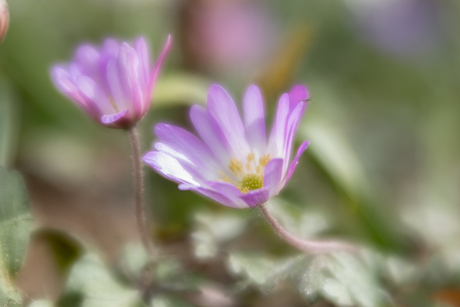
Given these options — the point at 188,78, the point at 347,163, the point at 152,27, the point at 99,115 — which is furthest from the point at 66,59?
the point at 99,115

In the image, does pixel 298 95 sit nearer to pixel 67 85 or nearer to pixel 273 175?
pixel 273 175

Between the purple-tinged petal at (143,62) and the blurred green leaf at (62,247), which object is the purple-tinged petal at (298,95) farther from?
the blurred green leaf at (62,247)

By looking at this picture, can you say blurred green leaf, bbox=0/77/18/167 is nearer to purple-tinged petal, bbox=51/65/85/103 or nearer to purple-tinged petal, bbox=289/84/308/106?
purple-tinged petal, bbox=51/65/85/103

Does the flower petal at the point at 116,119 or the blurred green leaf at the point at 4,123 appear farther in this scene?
the blurred green leaf at the point at 4,123

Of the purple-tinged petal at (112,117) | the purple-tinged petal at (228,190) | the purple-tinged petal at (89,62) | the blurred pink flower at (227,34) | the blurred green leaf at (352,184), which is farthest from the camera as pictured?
the blurred pink flower at (227,34)

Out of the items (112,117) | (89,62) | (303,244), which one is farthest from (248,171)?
(89,62)

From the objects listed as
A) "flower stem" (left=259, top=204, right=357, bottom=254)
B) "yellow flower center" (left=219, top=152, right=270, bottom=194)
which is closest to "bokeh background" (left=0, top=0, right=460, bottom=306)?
"flower stem" (left=259, top=204, right=357, bottom=254)

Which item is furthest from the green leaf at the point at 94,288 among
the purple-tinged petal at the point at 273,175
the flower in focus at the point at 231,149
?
the purple-tinged petal at the point at 273,175
